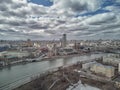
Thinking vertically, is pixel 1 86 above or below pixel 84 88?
below

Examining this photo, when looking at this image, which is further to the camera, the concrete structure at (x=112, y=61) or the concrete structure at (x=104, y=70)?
the concrete structure at (x=112, y=61)

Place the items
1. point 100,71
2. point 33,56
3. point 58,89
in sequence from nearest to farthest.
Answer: point 58,89
point 100,71
point 33,56

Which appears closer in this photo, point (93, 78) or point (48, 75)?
point (93, 78)

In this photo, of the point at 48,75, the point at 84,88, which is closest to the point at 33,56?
the point at 48,75

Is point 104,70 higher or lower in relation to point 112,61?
higher

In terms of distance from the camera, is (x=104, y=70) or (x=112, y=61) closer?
(x=104, y=70)

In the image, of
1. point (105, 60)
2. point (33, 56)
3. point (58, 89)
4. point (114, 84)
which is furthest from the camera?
point (33, 56)

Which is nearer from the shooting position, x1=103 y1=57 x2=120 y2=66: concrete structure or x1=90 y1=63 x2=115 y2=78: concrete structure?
x1=90 y1=63 x2=115 y2=78: concrete structure

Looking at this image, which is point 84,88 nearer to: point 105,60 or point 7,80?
point 7,80

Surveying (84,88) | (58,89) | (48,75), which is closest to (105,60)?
(48,75)
